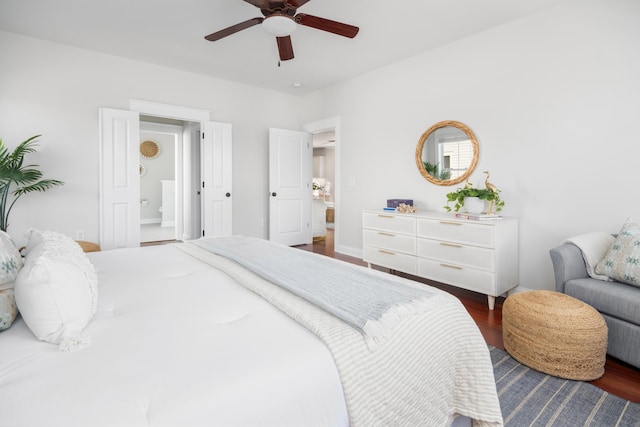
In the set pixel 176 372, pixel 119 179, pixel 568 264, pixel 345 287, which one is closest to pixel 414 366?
pixel 345 287

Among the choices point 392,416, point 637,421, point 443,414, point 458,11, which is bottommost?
point 637,421

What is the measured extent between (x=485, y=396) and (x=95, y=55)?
5.01m

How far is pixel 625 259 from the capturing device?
6.73 ft

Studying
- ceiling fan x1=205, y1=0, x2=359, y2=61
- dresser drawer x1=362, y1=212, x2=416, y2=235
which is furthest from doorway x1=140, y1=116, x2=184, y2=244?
ceiling fan x1=205, y1=0, x2=359, y2=61

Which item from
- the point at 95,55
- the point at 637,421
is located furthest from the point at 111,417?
the point at 95,55

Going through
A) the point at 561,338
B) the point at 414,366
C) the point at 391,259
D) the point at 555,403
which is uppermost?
the point at 414,366

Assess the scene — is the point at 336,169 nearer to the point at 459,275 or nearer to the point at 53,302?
the point at 459,275

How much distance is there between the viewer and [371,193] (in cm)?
461

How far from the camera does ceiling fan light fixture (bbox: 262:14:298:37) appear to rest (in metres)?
2.34

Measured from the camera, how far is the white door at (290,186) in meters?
5.32

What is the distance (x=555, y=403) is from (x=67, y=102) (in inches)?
203

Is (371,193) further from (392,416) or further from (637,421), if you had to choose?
(392,416)

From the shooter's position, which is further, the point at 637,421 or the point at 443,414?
the point at 637,421

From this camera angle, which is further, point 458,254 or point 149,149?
point 149,149
